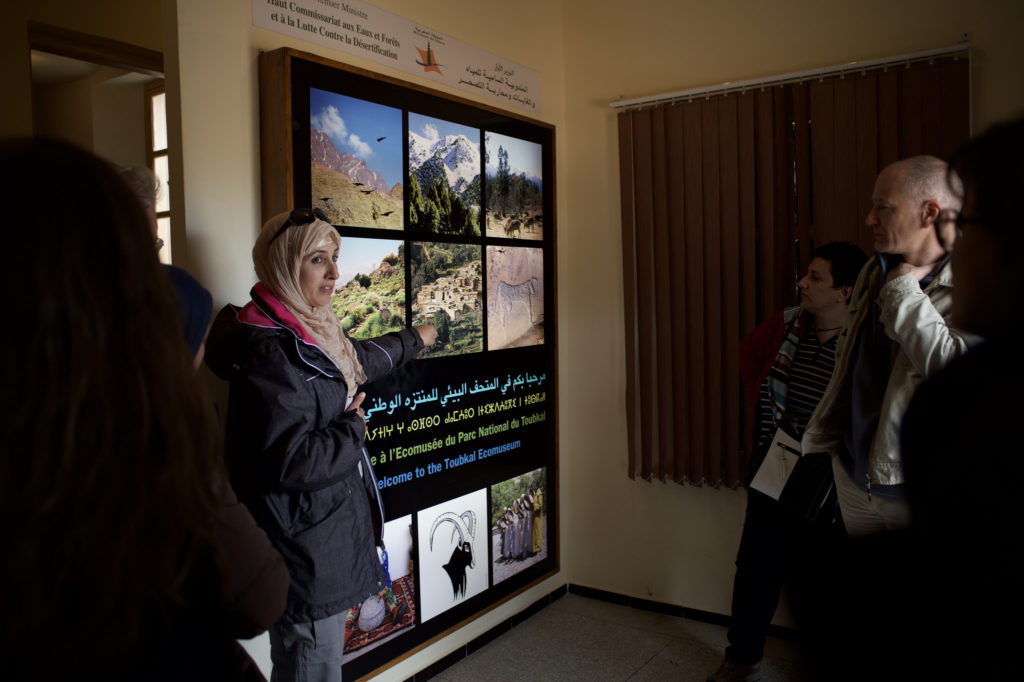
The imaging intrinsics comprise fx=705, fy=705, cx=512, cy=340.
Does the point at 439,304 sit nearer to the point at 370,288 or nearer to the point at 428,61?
the point at 370,288

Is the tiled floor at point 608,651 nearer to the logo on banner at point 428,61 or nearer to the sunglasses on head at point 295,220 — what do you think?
the sunglasses on head at point 295,220

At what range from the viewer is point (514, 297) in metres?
3.53

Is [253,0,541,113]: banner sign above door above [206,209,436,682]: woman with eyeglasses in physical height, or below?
above

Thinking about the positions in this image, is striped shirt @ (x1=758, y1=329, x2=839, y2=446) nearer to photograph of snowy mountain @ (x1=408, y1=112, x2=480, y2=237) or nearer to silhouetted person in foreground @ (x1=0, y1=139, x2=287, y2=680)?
photograph of snowy mountain @ (x1=408, y1=112, x2=480, y2=237)

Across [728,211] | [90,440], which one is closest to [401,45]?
[728,211]

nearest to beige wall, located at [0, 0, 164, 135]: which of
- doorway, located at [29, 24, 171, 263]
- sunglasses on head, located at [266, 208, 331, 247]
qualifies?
doorway, located at [29, 24, 171, 263]

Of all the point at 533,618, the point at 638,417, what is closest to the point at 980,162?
the point at 638,417

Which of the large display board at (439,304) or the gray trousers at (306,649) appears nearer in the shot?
the gray trousers at (306,649)

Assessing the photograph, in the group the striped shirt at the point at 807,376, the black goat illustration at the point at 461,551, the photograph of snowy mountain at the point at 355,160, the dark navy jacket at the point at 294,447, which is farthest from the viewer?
the black goat illustration at the point at 461,551

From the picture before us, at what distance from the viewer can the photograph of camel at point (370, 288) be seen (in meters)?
2.59

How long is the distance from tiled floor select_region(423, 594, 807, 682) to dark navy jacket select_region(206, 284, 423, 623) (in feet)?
4.60

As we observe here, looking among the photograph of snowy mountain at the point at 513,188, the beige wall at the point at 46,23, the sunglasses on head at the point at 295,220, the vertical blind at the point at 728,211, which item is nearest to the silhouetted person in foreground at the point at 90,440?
the sunglasses on head at the point at 295,220

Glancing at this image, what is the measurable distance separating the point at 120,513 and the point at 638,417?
328 centimetres

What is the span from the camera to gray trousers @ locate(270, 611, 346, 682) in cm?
204
